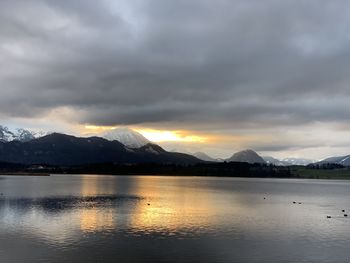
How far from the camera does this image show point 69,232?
6531cm

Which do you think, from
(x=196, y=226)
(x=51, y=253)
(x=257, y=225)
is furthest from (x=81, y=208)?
(x=51, y=253)

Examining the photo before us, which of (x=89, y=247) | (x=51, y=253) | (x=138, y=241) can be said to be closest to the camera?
(x=51, y=253)

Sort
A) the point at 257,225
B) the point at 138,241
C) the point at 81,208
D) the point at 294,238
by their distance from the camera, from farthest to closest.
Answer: the point at 81,208
the point at 257,225
the point at 294,238
the point at 138,241

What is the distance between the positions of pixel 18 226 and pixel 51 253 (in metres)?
23.1

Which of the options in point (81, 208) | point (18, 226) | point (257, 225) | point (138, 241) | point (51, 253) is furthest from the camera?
point (81, 208)

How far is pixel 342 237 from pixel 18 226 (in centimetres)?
5135

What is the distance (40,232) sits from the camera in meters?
65.1

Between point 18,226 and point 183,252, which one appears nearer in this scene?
point 183,252

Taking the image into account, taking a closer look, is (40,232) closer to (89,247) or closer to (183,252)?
(89,247)

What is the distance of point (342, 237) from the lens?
220 feet

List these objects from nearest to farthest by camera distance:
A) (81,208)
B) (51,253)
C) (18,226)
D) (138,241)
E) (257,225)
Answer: (51,253) < (138,241) < (18,226) < (257,225) < (81,208)

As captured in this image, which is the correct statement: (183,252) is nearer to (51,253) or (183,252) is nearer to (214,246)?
(214,246)

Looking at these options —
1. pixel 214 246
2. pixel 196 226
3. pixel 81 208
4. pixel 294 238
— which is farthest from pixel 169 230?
pixel 81 208

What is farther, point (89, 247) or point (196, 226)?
point (196, 226)
